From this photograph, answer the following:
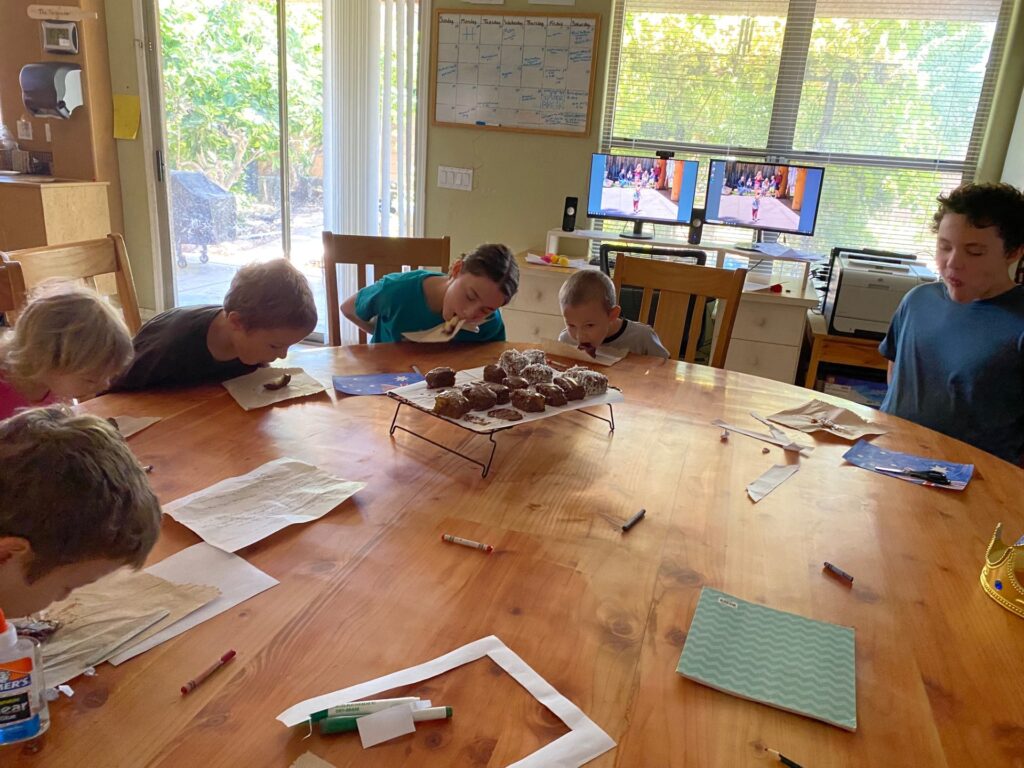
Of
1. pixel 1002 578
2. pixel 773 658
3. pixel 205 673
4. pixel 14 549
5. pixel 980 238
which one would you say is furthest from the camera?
pixel 980 238

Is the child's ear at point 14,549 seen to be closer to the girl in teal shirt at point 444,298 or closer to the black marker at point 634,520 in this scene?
the black marker at point 634,520

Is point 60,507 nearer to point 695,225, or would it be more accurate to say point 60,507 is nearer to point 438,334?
point 438,334

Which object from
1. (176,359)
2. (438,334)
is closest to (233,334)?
(176,359)

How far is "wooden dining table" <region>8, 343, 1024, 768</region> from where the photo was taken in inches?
26.8

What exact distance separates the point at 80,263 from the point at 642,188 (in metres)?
2.44

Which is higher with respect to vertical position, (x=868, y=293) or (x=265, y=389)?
(x=868, y=293)

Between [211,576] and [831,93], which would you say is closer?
[211,576]

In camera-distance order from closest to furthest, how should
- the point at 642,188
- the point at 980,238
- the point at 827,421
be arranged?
the point at 827,421 < the point at 980,238 < the point at 642,188

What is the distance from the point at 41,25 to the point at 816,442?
443cm

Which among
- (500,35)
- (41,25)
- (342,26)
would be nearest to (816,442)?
(500,35)

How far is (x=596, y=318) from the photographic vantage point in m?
1.91

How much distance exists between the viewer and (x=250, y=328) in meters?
1.48

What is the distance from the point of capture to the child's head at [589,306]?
1.88 meters

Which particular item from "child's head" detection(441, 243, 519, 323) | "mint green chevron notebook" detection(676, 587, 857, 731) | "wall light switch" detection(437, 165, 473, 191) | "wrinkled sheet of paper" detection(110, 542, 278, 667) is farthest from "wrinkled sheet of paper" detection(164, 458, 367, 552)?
"wall light switch" detection(437, 165, 473, 191)
